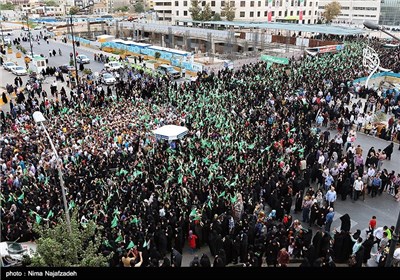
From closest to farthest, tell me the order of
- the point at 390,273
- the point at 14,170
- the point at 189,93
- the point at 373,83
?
the point at 390,273 < the point at 14,170 < the point at 189,93 < the point at 373,83

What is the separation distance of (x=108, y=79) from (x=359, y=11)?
68671mm

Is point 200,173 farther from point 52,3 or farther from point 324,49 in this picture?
point 52,3

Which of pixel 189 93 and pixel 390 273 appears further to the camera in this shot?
pixel 189 93

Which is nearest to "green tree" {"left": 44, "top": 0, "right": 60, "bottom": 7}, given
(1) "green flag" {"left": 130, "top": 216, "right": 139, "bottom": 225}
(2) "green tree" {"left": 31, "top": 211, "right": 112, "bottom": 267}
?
(1) "green flag" {"left": 130, "top": 216, "right": 139, "bottom": 225}

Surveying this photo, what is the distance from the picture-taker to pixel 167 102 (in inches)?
862

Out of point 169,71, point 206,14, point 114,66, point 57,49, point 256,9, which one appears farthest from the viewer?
point 256,9

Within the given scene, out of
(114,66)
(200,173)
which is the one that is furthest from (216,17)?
(200,173)

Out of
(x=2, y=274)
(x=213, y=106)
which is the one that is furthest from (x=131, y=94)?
(x=2, y=274)

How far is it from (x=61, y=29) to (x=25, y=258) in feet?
223

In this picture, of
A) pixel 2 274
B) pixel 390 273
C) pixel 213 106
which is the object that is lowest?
pixel 213 106

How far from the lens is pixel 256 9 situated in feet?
218

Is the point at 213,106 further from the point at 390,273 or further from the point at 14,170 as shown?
the point at 390,273

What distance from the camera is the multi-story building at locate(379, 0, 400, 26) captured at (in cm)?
7481

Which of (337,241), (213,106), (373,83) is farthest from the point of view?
(373,83)
